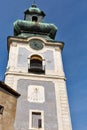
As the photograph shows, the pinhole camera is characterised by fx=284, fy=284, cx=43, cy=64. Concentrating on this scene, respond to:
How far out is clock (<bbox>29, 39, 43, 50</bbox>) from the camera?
944 inches

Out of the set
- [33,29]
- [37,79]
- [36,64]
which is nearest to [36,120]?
[37,79]

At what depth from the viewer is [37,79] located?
2042cm

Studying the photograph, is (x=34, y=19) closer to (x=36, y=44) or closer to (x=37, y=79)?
(x=36, y=44)

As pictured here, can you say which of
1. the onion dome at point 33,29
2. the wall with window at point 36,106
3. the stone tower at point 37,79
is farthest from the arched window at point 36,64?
the onion dome at point 33,29

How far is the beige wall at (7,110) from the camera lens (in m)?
13.3

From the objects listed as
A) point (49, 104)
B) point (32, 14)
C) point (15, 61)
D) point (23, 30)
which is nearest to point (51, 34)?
point (23, 30)

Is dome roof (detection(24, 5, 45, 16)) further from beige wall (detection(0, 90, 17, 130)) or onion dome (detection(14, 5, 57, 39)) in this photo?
beige wall (detection(0, 90, 17, 130))

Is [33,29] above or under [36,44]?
above

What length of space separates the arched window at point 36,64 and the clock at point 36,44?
36.7 inches

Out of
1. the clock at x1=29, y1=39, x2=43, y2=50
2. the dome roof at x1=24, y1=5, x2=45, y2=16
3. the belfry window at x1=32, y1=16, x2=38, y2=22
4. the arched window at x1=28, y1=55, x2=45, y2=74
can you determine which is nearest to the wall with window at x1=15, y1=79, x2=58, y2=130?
→ the arched window at x1=28, y1=55, x2=45, y2=74

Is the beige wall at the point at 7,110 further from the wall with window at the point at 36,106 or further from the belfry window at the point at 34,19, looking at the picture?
the belfry window at the point at 34,19

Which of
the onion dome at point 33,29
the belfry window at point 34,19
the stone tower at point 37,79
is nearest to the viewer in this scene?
the stone tower at point 37,79

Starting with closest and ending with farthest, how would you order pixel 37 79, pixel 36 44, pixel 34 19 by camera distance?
1. pixel 37 79
2. pixel 36 44
3. pixel 34 19

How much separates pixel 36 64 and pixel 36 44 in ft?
6.33
